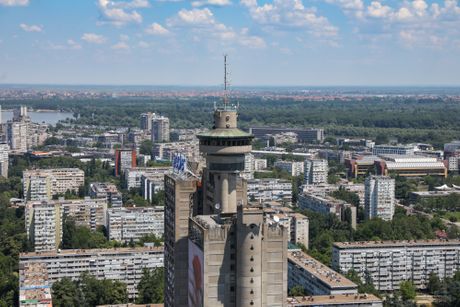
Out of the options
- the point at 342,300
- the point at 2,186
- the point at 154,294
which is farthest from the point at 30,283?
the point at 2,186

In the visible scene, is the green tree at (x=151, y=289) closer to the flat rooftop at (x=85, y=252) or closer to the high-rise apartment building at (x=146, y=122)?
the flat rooftop at (x=85, y=252)

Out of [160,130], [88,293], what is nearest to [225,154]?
[88,293]

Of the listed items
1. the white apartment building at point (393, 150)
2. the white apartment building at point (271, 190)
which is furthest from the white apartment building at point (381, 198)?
the white apartment building at point (393, 150)

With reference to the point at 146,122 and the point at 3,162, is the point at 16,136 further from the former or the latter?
the point at 146,122

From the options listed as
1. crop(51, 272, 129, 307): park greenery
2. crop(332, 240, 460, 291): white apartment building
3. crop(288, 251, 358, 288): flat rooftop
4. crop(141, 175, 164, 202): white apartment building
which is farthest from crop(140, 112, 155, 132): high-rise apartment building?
crop(51, 272, 129, 307): park greenery

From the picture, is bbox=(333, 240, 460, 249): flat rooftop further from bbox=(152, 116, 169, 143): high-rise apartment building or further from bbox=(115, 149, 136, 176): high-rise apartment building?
bbox=(152, 116, 169, 143): high-rise apartment building

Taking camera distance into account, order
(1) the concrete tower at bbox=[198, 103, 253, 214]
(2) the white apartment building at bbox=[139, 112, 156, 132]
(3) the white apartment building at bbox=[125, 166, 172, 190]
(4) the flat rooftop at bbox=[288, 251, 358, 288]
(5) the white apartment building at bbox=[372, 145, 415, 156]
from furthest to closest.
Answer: (2) the white apartment building at bbox=[139, 112, 156, 132]
(5) the white apartment building at bbox=[372, 145, 415, 156]
(3) the white apartment building at bbox=[125, 166, 172, 190]
(4) the flat rooftop at bbox=[288, 251, 358, 288]
(1) the concrete tower at bbox=[198, 103, 253, 214]
